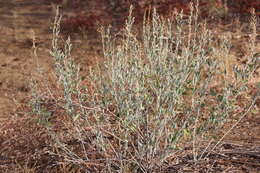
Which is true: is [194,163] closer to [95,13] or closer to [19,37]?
[19,37]

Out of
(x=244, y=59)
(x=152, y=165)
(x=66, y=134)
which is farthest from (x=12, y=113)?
(x=244, y=59)

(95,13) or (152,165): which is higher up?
(95,13)

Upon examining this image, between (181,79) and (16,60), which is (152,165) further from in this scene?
(16,60)

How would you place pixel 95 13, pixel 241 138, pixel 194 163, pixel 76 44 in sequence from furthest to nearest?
pixel 95 13, pixel 76 44, pixel 241 138, pixel 194 163

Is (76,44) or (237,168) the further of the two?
(76,44)

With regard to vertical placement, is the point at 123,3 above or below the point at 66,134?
above

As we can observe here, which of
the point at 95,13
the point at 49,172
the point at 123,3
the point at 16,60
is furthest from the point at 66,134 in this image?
the point at 123,3

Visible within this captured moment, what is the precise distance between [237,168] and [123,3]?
7656mm

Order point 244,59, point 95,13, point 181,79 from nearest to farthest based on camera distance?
point 181,79 → point 244,59 → point 95,13

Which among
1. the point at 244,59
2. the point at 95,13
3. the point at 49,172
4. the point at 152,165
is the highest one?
the point at 95,13

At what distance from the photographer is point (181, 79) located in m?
2.68

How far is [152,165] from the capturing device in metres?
2.92

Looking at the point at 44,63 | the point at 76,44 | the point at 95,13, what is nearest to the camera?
the point at 44,63

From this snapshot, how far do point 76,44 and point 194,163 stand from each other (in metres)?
5.14
